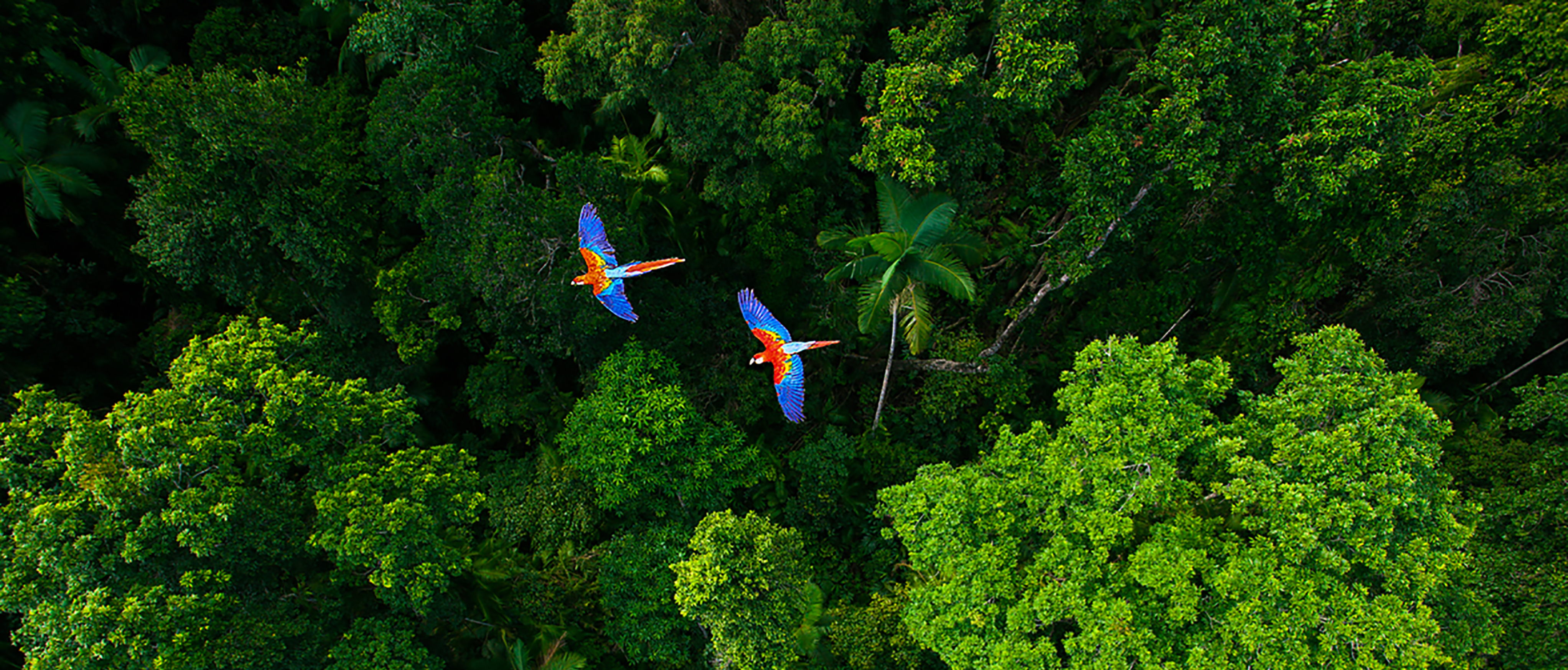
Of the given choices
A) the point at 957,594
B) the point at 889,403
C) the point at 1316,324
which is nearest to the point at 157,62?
the point at 889,403

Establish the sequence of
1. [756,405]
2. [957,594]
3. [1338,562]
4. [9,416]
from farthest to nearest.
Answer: [756,405] → [9,416] → [957,594] → [1338,562]

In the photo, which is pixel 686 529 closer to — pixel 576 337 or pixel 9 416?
pixel 576 337

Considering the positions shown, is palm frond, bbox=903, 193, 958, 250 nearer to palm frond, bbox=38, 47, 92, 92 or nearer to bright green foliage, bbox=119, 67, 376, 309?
bright green foliage, bbox=119, 67, 376, 309

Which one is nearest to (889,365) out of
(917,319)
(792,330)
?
(917,319)

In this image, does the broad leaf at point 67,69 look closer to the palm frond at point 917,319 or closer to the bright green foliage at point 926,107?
the bright green foliage at point 926,107

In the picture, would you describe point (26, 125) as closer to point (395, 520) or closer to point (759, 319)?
point (395, 520)
